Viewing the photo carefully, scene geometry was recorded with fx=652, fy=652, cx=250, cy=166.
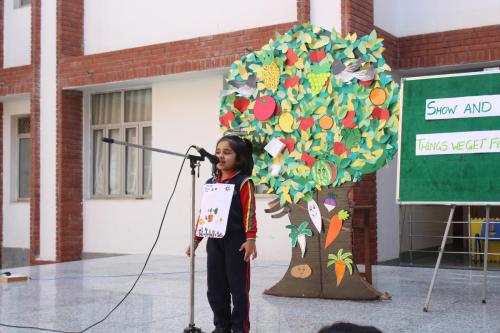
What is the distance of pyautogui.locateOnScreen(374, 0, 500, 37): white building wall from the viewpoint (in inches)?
356

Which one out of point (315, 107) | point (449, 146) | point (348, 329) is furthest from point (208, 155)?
point (348, 329)

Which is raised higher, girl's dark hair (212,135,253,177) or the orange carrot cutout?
girl's dark hair (212,135,253,177)

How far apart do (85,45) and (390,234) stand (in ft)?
21.4

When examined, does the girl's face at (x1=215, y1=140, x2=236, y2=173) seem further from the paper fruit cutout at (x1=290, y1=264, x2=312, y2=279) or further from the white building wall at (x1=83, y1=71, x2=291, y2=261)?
the white building wall at (x1=83, y1=71, x2=291, y2=261)

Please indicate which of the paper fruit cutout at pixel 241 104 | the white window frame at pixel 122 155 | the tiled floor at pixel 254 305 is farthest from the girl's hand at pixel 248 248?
the white window frame at pixel 122 155

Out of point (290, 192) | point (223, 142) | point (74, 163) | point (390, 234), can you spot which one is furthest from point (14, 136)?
point (223, 142)

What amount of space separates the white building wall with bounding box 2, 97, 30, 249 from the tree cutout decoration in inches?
306

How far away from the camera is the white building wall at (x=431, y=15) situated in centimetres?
905

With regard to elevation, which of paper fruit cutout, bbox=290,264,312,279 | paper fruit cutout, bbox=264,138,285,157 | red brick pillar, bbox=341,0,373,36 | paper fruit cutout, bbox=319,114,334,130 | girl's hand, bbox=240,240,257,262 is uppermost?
red brick pillar, bbox=341,0,373,36

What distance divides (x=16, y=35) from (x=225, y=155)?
989cm

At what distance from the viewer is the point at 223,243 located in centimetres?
466

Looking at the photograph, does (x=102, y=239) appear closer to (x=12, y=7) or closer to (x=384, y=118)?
(x=12, y=7)

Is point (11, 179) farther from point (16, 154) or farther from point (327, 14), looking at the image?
point (327, 14)

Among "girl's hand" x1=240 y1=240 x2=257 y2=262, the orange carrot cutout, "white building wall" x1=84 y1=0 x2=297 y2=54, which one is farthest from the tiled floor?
"white building wall" x1=84 y1=0 x2=297 y2=54
